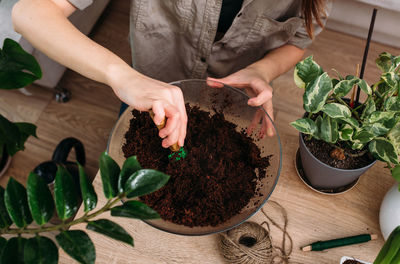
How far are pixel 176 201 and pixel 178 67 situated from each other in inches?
22.3

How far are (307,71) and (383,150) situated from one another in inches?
8.5

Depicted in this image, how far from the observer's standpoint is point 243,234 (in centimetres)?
77

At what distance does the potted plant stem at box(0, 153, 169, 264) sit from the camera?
0.43 meters

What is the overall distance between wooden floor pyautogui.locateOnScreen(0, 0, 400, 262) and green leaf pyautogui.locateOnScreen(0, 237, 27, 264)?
3.83ft

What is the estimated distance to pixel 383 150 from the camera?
66cm

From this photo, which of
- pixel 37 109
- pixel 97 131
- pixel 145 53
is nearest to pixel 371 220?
pixel 145 53

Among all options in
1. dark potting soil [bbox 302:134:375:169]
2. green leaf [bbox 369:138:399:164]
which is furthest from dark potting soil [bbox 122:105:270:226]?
green leaf [bbox 369:138:399:164]

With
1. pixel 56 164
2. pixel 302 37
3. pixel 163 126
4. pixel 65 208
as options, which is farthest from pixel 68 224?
pixel 56 164

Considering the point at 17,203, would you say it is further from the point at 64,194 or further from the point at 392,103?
the point at 392,103

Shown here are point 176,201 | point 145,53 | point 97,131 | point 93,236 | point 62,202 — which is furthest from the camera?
point 97,131

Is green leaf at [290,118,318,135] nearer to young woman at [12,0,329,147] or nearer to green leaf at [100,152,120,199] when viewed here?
young woman at [12,0,329,147]

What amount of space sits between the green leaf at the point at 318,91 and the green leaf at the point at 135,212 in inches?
14.5

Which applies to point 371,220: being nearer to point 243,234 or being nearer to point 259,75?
point 243,234

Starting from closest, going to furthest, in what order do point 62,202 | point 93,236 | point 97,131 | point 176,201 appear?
point 62,202 < point 176,201 < point 93,236 < point 97,131
